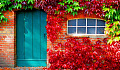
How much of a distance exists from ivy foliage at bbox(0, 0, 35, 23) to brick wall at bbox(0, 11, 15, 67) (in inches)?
7.0

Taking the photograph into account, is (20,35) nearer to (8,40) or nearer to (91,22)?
(8,40)

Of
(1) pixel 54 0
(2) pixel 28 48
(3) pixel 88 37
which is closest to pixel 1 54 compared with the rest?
(2) pixel 28 48

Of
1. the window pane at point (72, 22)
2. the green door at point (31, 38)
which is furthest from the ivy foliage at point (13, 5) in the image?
the window pane at point (72, 22)

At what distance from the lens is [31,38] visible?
18.2ft

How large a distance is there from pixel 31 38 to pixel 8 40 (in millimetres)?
Result: 902

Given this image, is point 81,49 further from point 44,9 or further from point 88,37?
point 44,9

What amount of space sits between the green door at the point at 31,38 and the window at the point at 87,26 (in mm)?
1166

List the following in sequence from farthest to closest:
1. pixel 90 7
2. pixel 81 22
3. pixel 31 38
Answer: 1. pixel 31 38
2. pixel 81 22
3. pixel 90 7

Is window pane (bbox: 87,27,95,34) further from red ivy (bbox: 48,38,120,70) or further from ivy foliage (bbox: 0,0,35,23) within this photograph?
ivy foliage (bbox: 0,0,35,23)

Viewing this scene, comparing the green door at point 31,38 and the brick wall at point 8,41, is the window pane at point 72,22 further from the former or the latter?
the brick wall at point 8,41

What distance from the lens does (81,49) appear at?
199 inches

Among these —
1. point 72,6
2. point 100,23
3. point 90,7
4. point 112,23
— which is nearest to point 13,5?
point 72,6

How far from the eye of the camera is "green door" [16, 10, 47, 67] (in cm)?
552

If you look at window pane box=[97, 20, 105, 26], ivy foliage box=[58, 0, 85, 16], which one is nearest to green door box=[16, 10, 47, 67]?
ivy foliage box=[58, 0, 85, 16]
